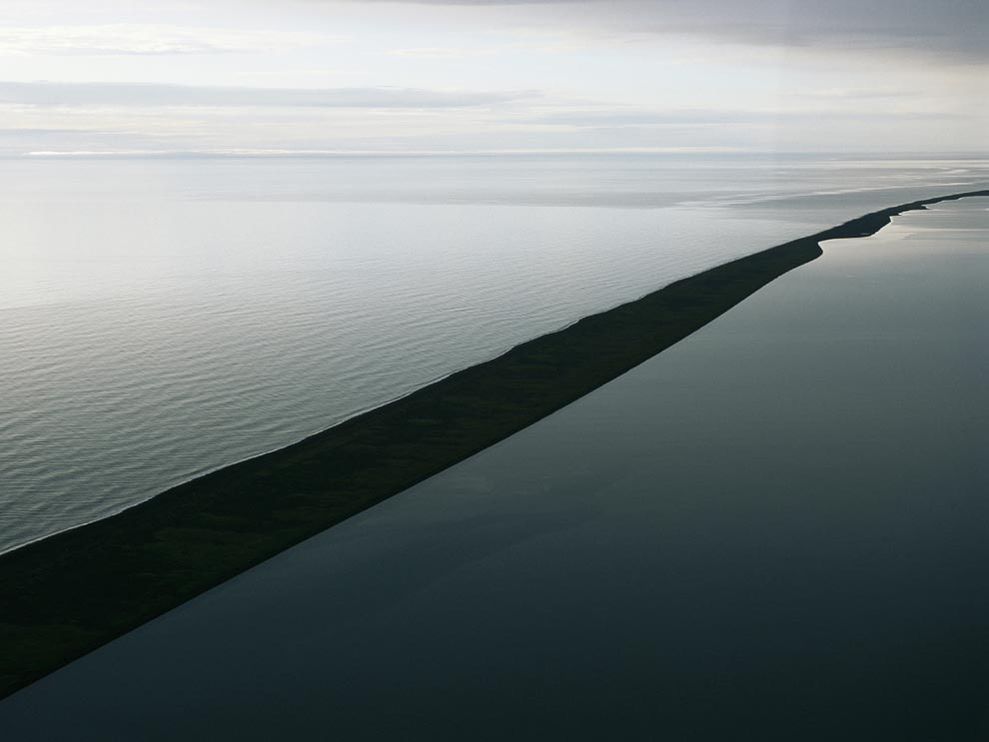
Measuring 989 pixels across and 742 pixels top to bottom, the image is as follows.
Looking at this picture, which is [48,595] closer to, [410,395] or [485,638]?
[485,638]

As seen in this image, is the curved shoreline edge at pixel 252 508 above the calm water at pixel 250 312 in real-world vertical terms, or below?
below

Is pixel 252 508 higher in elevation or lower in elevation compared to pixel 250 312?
lower

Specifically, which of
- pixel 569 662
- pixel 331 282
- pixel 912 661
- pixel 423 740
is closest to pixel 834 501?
pixel 912 661

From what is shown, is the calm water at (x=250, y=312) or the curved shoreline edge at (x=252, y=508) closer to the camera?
the curved shoreline edge at (x=252, y=508)

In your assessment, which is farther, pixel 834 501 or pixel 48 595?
pixel 834 501

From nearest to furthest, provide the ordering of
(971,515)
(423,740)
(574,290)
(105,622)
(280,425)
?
(423,740), (105,622), (971,515), (280,425), (574,290)

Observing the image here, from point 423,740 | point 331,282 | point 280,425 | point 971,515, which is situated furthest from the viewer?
point 331,282

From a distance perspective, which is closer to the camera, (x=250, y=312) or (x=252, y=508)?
(x=252, y=508)
